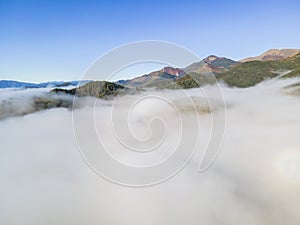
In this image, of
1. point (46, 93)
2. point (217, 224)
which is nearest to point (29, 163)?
point (46, 93)

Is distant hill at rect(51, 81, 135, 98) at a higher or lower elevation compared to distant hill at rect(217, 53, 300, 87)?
lower

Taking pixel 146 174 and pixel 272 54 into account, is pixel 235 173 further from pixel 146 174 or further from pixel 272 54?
pixel 272 54

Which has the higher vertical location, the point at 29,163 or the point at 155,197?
the point at 29,163

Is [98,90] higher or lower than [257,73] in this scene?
lower

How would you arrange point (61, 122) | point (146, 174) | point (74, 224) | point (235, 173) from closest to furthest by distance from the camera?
1. point (146, 174)
2. point (74, 224)
3. point (235, 173)
4. point (61, 122)

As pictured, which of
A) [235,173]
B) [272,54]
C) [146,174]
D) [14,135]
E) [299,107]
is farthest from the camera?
[272,54]

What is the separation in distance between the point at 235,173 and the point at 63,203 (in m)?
28.2

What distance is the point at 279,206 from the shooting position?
130ft

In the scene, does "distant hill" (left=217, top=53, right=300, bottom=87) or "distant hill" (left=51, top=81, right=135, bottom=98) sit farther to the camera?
"distant hill" (left=217, top=53, right=300, bottom=87)

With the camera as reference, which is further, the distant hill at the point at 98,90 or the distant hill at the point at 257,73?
the distant hill at the point at 257,73

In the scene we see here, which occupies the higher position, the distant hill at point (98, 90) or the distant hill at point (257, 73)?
the distant hill at point (257, 73)

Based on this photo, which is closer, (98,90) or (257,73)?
(98,90)

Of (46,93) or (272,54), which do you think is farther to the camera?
(272,54)

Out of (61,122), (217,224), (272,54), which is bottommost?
(217,224)
